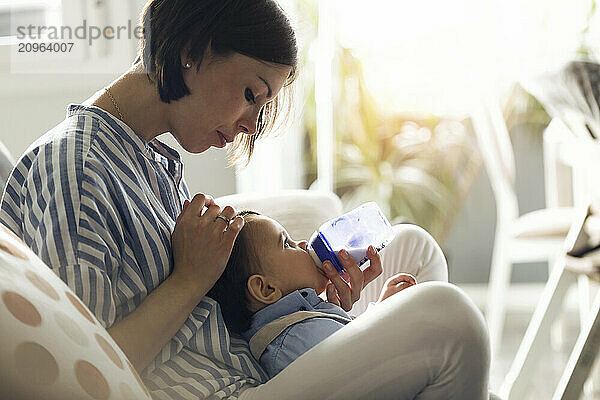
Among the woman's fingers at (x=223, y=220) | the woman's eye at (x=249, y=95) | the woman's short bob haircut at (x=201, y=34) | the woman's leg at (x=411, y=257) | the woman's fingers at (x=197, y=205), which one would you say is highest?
the woman's short bob haircut at (x=201, y=34)

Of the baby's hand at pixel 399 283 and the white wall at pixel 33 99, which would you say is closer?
the baby's hand at pixel 399 283

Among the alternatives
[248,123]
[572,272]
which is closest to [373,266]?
[248,123]

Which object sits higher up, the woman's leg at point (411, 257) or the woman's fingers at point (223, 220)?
the woman's fingers at point (223, 220)

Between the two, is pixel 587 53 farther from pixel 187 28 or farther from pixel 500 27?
pixel 187 28

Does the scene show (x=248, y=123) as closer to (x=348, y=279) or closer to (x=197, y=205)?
(x=197, y=205)

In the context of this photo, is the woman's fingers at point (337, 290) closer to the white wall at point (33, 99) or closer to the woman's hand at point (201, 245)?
the woman's hand at point (201, 245)

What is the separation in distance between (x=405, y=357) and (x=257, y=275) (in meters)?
0.36

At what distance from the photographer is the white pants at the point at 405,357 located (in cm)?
86

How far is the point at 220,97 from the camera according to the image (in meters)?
1.12

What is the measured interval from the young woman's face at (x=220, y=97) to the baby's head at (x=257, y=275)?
155 millimetres

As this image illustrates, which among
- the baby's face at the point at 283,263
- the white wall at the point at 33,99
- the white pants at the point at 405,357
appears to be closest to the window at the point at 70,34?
the white wall at the point at 33,99

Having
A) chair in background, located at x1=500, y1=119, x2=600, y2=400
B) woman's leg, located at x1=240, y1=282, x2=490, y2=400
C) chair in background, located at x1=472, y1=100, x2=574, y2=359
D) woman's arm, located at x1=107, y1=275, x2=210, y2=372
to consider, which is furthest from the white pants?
chair in background, located at x1=472, y1=100, x2=574, y2=359

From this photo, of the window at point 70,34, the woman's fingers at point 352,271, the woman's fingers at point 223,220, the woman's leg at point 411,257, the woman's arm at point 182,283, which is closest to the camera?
the woman's arm at point 182,283

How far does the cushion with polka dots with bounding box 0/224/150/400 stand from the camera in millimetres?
562
